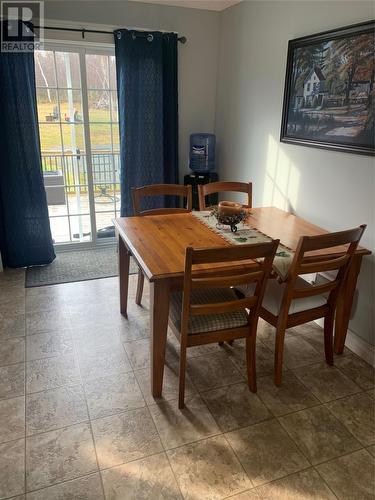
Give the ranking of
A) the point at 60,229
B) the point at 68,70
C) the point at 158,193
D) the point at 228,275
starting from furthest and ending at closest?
the point at 60,229, the point at 68,70, the point at 158,193, the point at 228,275

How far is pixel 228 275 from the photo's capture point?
1.76 m

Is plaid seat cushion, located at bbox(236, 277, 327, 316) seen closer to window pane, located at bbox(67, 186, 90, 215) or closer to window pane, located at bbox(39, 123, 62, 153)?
window pane, located at bbox(67, 186, 90, 215)

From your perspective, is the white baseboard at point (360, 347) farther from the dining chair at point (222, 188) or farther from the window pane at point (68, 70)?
the window pane at point (68, 70)

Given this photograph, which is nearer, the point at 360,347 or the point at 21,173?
the point at 360,347

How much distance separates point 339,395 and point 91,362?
1482mm

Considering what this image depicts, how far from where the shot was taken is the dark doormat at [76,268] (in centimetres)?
339

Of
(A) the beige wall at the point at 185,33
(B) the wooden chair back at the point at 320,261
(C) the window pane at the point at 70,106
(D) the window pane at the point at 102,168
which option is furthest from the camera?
(D) the window pane at the point at 102,168

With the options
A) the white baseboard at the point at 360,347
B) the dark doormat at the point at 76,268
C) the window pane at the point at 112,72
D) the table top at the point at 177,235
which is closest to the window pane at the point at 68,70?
the window pane at the point at 112,72

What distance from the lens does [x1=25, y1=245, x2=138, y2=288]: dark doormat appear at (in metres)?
3.39

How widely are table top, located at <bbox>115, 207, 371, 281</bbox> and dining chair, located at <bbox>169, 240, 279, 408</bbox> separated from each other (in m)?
0.16

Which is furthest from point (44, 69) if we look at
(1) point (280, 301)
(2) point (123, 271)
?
(1) point (280, 301)

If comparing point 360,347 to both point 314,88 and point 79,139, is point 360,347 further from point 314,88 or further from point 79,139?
point 79,139

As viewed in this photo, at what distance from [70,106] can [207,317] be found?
9.15 feet

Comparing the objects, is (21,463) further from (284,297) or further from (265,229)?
(265,229)
